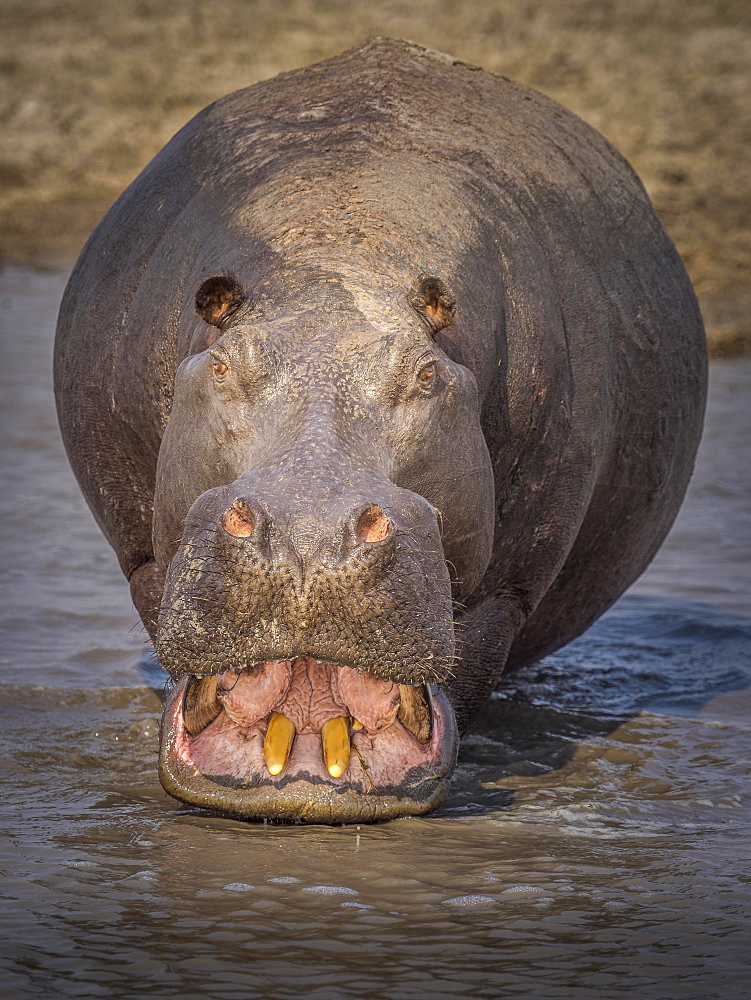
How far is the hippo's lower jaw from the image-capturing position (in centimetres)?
420

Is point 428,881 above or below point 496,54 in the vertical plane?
below

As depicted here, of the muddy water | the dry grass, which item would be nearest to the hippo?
the muddy water

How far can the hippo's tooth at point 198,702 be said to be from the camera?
4367 millimetres

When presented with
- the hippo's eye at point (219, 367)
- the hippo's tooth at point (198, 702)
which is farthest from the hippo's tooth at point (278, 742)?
the hippo's eye at point (219, 367)

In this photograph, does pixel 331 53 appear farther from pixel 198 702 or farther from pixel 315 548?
pixel 315 548

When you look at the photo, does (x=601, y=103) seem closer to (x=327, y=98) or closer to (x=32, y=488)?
(x=32, y=488)

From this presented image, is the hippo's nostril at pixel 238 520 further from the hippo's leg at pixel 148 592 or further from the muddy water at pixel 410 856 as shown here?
the hippo's leg at pixel 148 592

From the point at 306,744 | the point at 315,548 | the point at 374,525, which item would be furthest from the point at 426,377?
the point at 306,744

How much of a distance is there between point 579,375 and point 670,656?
2.20 metres

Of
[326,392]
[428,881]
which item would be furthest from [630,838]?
[326,392]

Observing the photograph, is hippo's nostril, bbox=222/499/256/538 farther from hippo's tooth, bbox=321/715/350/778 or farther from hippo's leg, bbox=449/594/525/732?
hippo's leg, bbox=449/594/525/732

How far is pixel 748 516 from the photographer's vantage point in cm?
997

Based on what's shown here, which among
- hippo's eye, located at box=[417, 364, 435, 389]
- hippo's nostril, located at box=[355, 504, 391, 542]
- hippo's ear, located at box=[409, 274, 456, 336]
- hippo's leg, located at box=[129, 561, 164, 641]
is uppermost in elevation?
hippo's ear, located at box=[409, 274, 456, 336]

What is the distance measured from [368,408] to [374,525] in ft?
1.64
